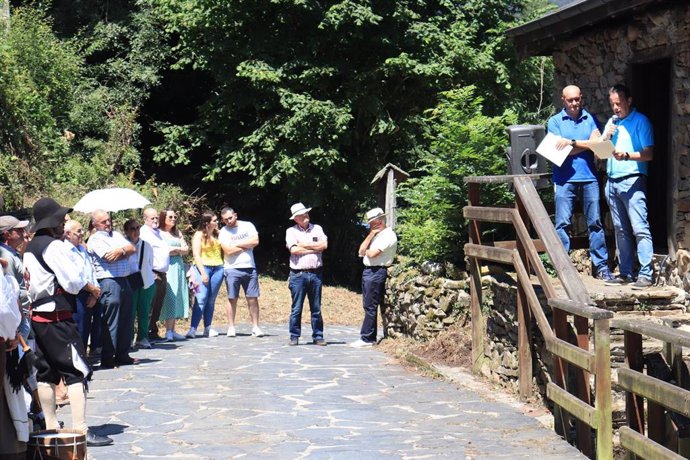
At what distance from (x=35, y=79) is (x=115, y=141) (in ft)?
7.56

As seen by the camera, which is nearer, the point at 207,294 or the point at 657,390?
the point at 657,390

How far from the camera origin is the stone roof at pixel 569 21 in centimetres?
1023

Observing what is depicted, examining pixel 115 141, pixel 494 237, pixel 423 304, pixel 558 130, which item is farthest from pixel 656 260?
pixel 115 141

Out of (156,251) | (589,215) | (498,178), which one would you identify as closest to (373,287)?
(156,251)

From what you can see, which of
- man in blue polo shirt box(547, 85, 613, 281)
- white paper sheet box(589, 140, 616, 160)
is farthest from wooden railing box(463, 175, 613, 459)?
white paper sheet box(589, 140, 616, 160)

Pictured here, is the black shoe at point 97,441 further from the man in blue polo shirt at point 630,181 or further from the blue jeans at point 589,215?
the man in blue polo shirt at point 630,181

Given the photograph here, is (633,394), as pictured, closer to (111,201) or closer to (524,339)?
(524,339)

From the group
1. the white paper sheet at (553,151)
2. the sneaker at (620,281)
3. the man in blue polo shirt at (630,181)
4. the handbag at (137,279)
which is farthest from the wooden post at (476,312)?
the handbag at (137,279)

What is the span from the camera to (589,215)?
10062mm

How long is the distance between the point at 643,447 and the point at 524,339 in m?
3.05

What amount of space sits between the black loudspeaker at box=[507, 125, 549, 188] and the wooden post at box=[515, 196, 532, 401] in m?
2.15

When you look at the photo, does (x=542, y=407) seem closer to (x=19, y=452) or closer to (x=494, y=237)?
(x=494, y=237)

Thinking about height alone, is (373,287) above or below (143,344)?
above

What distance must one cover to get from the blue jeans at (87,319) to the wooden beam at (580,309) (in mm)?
5348
